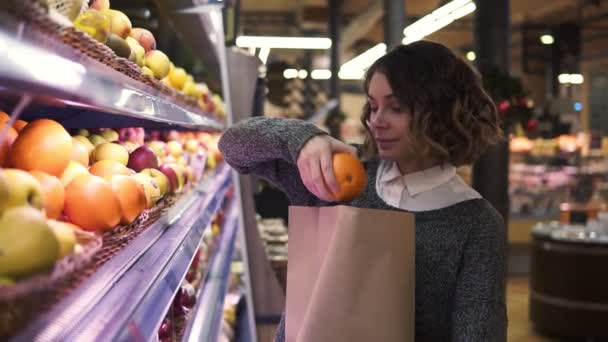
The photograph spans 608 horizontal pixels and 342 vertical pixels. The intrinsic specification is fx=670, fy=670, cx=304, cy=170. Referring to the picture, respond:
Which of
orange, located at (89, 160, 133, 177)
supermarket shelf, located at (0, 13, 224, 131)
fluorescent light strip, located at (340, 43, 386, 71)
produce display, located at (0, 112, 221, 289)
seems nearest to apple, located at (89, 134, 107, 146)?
produce display, located at (0, 112, 221, 289)

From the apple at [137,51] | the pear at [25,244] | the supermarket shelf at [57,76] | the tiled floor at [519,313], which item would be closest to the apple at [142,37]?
the apple at [137,51]

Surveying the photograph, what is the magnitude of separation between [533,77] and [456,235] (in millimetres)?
19434

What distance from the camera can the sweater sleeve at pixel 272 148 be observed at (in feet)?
4.22

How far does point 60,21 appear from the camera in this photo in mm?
812

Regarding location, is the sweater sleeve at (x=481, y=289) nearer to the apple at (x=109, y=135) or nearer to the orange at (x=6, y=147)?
the orange at (x=6, y=147)

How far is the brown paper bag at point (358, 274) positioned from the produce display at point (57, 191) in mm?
329

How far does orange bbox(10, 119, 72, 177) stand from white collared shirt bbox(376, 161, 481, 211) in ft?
2.37

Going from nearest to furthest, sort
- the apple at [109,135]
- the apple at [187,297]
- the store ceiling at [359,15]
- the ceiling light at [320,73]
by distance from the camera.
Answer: the apple at [109,135] → the apple at [187,297] → the store ceiling at [359,15] → the ceiling light at [320,73]

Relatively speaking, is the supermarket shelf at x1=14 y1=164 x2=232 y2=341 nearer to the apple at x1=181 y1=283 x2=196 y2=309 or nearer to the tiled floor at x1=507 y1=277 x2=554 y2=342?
the apple at x1=181 y1=283 x2=196 y2=309

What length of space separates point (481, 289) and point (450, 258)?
0.30 ft

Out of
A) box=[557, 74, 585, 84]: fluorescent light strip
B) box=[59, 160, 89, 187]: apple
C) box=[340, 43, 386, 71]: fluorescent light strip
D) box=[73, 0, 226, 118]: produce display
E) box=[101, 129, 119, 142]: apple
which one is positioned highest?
box=[557, 74, 585, 84]: fluorescent light strip

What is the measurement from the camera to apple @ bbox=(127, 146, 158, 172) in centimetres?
179

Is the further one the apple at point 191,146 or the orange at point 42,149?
the apple at point 191,146

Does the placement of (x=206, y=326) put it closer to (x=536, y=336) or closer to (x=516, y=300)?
(x=536, y=336)
